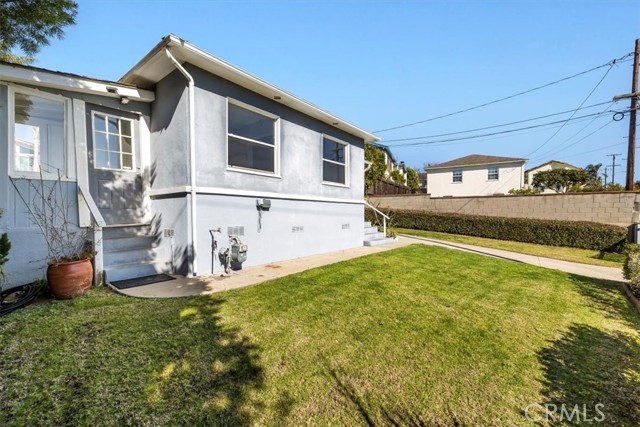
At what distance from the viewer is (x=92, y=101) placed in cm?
565

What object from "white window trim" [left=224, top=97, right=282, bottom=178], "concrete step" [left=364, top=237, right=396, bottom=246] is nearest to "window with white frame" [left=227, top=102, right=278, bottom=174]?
"white window trim" [left=224, top=97, right=282, bottom=178]

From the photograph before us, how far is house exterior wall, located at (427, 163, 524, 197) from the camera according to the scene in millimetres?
25562

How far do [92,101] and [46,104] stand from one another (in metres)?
0.71

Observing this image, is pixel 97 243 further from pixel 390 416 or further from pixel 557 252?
pixel 557 252

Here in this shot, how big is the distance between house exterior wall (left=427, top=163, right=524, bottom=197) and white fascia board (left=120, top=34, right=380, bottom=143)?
24.0 metres

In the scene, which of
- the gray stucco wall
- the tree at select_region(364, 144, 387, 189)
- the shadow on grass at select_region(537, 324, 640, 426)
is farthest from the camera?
the tree at select_region(364, 144, 387, 189)

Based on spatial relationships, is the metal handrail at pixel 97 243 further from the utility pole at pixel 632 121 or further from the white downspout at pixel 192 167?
the utility pole at pixel 632 121

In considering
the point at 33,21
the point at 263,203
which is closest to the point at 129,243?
the point at 263,203

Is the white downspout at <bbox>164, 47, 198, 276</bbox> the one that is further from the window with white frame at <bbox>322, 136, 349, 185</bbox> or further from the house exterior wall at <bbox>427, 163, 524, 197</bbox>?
the house exterior wall at <bbox>427, 163, 524, 197</bbox>

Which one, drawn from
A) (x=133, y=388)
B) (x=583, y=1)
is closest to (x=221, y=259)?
(x=133, y=388)

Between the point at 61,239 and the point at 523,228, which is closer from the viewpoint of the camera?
the point at 61,239

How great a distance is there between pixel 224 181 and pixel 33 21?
5.25 metres

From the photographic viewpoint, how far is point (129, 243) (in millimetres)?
5883

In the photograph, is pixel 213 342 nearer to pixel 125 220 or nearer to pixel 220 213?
pixel 220 213
